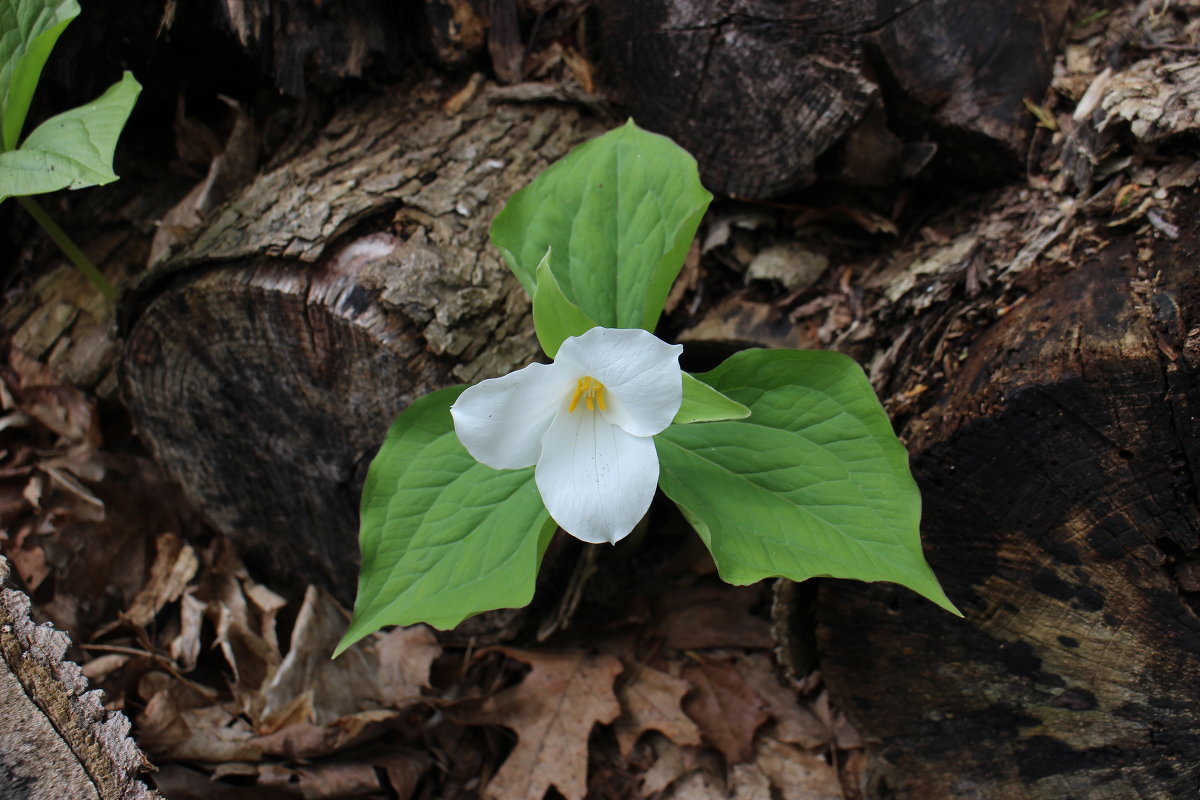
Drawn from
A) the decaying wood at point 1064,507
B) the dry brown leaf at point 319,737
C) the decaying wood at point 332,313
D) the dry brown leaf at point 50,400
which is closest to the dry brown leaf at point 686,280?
the decaying wood at point 332,313

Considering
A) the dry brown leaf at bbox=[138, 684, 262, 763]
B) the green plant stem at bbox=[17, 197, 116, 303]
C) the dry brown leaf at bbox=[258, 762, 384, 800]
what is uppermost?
the green plant stem at bbox=[17, 197, 116, 303]

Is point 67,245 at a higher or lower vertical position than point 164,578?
higher

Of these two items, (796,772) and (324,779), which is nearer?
(324,779)

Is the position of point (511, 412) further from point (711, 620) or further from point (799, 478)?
point (711, 620)

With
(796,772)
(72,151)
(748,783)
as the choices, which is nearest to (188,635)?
(72,151)

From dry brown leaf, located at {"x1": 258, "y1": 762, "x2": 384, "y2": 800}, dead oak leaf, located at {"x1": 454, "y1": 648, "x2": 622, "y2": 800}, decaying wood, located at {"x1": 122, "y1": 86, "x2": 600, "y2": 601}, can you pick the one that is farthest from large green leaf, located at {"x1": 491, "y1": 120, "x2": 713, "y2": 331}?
dry brown leaf, located at {"x1": 258, "y1": 762, "x2": 384, "y2": 800}

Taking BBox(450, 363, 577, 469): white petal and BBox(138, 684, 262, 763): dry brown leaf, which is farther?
BBox(138, 684, 262, 763): dry brown leaf

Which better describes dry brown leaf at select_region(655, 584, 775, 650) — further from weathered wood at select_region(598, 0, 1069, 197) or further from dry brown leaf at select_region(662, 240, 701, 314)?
weathered wood at select_region(598, 0, 1069, 197)
